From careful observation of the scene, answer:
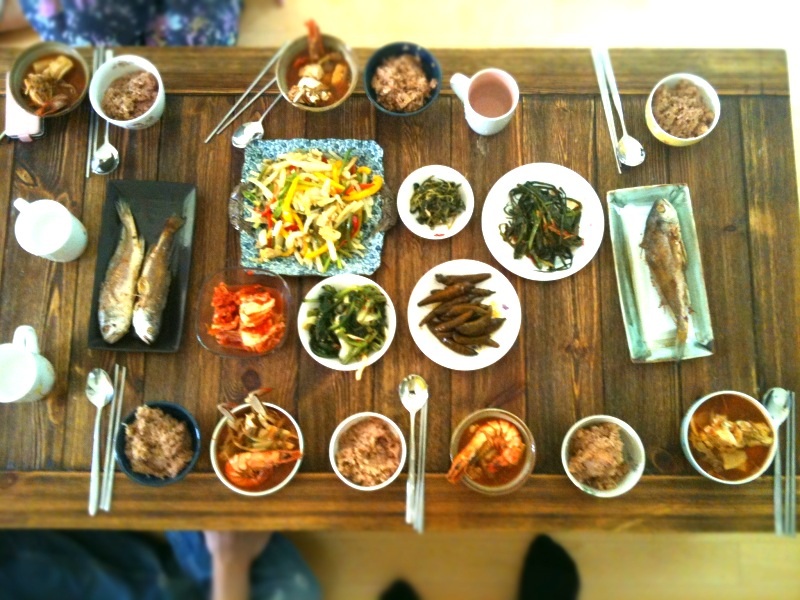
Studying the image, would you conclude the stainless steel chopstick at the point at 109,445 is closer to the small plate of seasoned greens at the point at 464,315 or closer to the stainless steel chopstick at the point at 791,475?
the small plate of seasoned greens at the point at 464,315

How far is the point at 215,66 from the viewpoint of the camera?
1.72 metres

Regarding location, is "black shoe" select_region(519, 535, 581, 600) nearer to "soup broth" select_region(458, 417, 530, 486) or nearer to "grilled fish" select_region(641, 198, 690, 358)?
"soup broth" select_region(458, 417, 530, 486)

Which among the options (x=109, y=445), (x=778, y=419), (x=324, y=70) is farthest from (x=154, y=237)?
(x=778, y=419)

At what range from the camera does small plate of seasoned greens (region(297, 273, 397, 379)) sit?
1.51 metres

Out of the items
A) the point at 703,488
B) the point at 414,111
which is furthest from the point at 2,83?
the point at 703,488

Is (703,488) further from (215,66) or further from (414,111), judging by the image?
(215,66)

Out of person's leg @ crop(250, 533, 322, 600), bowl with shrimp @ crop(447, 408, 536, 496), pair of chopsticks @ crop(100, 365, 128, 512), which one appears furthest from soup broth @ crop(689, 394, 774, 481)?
pair of chopsticks @ crop(100, 365, 128, 512)

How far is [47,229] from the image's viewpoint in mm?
1553

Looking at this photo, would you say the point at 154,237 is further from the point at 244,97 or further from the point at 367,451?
the point at 367,451

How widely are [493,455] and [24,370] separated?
1.35 meters

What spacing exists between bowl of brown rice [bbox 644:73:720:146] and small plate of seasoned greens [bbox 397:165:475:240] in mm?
632

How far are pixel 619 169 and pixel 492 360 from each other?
0.74 m

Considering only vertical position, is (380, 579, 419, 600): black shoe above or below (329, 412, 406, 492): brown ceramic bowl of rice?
below

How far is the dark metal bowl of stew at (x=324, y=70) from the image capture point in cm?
163
